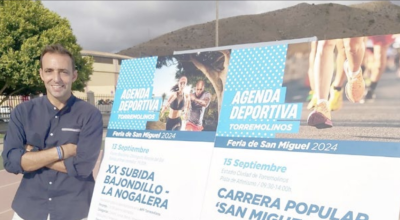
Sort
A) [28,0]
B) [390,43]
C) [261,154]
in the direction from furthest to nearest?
[28,0] < [261,154] < [390,43]

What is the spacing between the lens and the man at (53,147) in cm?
260

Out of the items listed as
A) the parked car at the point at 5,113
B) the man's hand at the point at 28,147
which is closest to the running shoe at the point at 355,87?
the man's hand at the point at 28,147

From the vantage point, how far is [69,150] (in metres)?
2.65

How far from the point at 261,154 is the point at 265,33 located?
14030cm

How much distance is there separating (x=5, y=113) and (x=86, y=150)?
20401 millimetres

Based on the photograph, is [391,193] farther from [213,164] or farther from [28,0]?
[28,0]

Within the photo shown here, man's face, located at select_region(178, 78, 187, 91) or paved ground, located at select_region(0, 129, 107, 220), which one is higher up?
man's face, located at select_region(178, 78, 187, 91)

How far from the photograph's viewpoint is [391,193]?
1.86m

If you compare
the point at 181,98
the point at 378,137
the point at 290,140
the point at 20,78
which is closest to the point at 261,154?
the point at 290,140

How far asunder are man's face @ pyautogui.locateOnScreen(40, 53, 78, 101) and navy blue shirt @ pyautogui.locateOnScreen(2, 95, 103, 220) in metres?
0.13

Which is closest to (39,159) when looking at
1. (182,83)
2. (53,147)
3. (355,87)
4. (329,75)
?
(53,147)

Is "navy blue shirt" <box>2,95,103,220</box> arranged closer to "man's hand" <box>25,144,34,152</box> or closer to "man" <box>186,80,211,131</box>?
"man's hand" <box>25,144,34,152</box>

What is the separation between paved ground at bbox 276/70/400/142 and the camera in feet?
6.36

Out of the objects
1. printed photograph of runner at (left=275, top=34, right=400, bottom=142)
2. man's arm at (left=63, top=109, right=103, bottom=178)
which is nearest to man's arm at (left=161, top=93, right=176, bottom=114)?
man's arm at (left=63, top=109, right=103, bottom=178)
